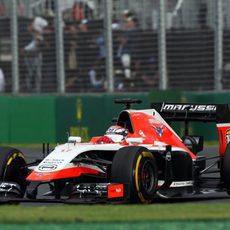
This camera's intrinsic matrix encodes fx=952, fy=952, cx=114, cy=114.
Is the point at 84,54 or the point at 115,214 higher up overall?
the point at 84,54

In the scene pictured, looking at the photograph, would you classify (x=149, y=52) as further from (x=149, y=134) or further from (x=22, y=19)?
(x=149, y=134)

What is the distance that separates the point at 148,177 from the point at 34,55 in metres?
12.8

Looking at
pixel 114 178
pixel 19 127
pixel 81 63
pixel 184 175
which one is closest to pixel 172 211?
pixel 114 178

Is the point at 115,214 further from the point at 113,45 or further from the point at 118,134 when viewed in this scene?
the point at 113,45

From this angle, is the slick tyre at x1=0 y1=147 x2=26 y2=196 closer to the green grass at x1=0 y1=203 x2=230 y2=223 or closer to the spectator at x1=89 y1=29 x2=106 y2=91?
the green grass at x1=0 y1=203 x2=230 y2=223

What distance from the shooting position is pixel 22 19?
73.6 ft

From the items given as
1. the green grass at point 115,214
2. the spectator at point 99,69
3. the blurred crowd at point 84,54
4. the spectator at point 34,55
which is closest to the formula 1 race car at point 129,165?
the green grass at point 115,214

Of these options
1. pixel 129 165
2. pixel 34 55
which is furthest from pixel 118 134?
pixel 34 55

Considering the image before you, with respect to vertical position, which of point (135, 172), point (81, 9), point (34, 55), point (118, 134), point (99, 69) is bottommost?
point (135, 172)

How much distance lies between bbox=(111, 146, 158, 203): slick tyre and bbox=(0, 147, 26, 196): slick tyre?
56.7 inches

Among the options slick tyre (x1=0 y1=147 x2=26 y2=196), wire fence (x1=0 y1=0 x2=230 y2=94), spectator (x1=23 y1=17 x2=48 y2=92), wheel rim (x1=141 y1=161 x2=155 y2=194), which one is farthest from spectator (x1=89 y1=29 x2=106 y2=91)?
wheel rim (x1=141 y1=161 x2=155 y2=194)

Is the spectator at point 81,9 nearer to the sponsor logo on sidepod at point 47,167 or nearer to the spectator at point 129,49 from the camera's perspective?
the spectator at point 129,49

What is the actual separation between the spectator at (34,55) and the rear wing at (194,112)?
10.4 m

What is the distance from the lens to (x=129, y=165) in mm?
9828
